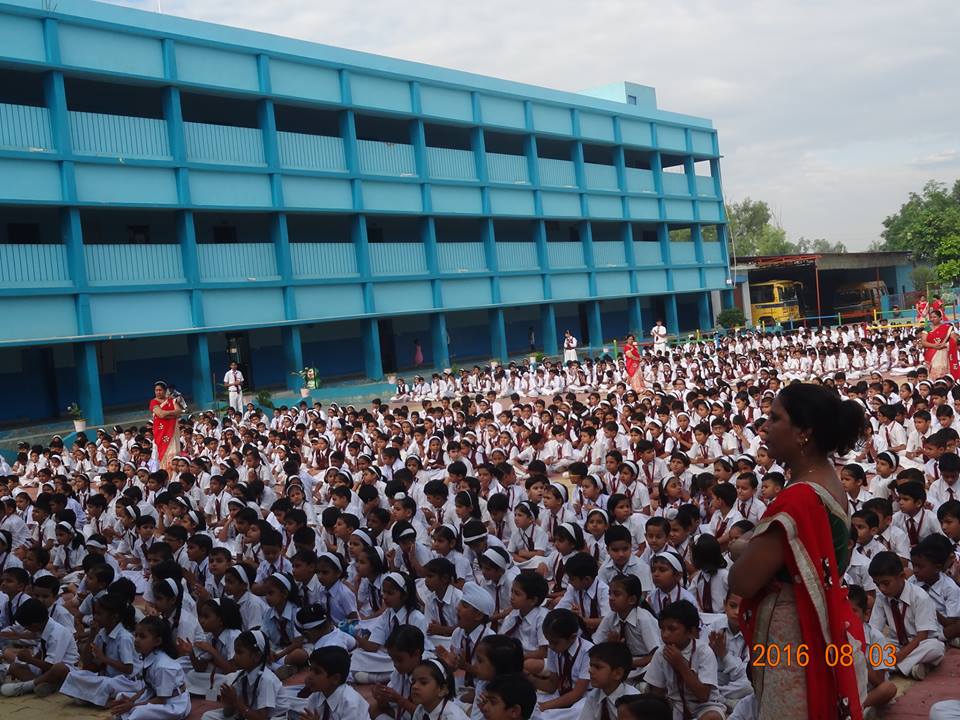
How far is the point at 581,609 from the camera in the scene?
5.09m

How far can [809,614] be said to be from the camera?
224 centimetres

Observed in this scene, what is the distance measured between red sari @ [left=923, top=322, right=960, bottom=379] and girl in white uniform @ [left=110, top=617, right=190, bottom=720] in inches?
467

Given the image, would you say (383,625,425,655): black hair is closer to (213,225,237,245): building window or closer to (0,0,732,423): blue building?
(0,0,732,423): blue building

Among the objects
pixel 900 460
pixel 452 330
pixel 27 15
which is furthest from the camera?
pixel 452 330

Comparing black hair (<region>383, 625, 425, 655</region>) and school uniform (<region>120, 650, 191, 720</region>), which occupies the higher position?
black hair (<region>383, 625, 425, 655</region>)

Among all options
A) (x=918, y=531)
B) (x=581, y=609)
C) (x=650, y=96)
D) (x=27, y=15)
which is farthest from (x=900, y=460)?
(x=650, y=96)

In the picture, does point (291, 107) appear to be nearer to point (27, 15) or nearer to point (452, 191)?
point (452, 191)

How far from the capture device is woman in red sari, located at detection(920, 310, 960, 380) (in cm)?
1332

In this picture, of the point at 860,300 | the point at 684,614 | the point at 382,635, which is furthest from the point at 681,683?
the point at 860,300

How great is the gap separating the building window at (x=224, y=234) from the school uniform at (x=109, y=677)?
54.6ft

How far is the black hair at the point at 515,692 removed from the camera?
11.3 ft

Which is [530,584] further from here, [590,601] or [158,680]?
[158,680]

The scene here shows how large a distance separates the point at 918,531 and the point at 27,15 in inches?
638

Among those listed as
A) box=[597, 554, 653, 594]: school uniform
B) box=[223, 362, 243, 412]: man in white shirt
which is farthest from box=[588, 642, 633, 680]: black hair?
Answer: box=[223, 362, 243, 412]: man in white shirt
